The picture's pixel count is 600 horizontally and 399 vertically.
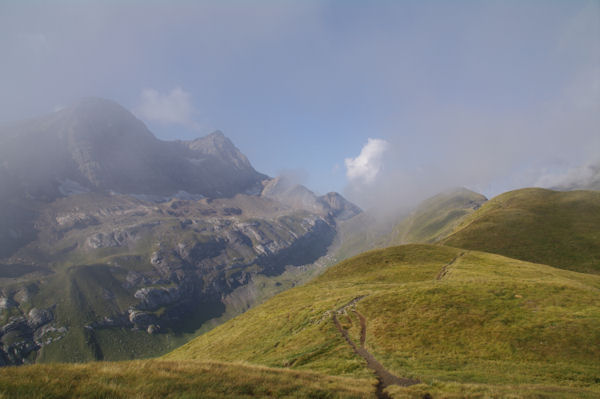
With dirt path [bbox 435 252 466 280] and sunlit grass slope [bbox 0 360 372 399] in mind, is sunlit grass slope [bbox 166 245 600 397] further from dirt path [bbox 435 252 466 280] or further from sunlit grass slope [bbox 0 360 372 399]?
dirt path [bbox 435 252 466 280]

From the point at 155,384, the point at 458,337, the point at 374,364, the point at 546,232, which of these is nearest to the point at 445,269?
the point at 458,337

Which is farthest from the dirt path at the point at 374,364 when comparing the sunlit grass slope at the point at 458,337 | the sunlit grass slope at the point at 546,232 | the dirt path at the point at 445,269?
the sunlit grass slope at the point at 546,232

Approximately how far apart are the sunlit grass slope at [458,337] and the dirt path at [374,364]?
905mm

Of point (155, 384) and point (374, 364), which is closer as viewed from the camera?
point (155, 384)

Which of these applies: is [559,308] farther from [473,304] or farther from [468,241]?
[468,241]

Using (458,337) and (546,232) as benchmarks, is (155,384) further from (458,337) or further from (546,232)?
(546,232)

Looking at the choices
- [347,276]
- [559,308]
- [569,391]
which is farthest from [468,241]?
[569,391]

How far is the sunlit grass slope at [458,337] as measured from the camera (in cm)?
2498

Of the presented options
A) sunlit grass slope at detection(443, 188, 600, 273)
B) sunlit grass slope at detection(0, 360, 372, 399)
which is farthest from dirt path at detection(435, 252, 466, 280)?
sunlit grass slope at detection(0, 360, 372, 399)

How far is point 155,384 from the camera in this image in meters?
12.6

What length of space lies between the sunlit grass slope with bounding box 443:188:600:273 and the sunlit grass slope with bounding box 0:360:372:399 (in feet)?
379

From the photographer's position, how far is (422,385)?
66.2ft

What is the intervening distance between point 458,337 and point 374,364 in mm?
13241

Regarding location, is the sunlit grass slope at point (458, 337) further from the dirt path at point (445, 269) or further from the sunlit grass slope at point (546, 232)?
the sunlit grass slope at point (546, 232)
